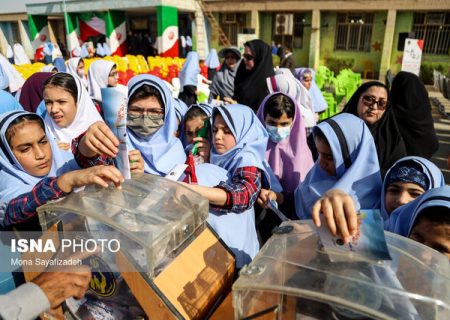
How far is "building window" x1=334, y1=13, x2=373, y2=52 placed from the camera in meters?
14.5

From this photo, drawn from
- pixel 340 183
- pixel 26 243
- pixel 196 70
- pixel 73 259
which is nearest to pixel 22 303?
pixel 73 259

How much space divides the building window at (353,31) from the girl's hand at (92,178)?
1603cm

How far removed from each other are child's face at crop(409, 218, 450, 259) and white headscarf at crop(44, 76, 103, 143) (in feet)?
7.67

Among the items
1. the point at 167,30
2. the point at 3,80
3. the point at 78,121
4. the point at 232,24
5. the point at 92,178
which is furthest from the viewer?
the point at 232,24

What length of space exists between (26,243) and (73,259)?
423mm

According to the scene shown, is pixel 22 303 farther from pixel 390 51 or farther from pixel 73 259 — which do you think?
pixel 390 51

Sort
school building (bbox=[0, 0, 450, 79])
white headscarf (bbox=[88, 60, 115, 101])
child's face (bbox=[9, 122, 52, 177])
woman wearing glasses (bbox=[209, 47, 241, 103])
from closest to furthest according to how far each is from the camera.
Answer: child's face (bbox=[9, 122, 52, 177]) → white headscarf (bbox=[88, 60, 115, 101]) → woman wearing glasses (bbox=[209, 47, 241, 103]) → school building (bbox=[0, 0, 450, 79])

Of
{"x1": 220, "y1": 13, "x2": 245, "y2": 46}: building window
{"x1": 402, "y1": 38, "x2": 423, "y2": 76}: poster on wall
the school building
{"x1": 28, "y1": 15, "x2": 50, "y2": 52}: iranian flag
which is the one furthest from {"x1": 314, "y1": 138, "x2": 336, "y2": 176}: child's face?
{"x1": 28, "y1": 15, "x2": 50, "y2": 52}: iranian flag

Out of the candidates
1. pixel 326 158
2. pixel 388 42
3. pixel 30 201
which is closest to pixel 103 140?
pixel 30 201

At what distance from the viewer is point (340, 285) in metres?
0.67

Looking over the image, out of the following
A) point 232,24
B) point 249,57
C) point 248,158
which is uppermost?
point 232,24

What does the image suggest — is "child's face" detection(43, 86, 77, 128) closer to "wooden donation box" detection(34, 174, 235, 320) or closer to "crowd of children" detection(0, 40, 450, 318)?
"crowd of children" detection(0, 40, 450, 318)

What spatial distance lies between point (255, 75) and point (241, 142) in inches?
111

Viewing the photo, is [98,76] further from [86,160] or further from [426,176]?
[426,176]
